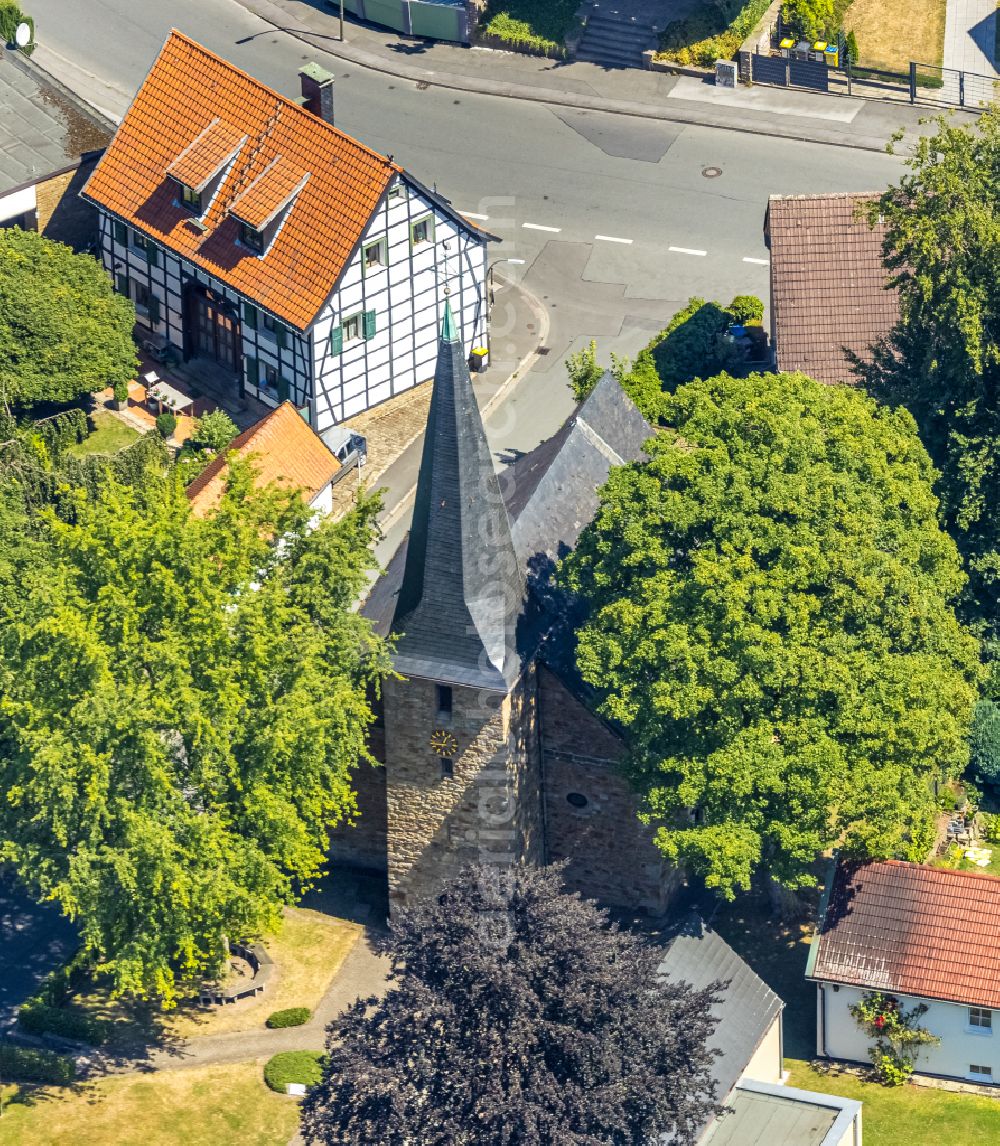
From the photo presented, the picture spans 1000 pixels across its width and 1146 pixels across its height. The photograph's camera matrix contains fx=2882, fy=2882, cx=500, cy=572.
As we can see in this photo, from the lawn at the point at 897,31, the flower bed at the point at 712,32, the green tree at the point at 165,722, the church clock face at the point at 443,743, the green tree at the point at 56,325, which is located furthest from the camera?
the flower bed at the point at 712,32

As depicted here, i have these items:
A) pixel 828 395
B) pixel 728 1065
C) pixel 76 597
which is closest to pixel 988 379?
pixel 828 395

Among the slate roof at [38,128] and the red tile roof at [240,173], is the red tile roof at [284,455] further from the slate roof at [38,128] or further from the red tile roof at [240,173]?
the slate roof at [38,128]

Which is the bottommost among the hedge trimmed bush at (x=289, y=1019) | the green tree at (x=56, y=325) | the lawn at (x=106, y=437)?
the hedge trimmed bush at (x=289, y=1019)

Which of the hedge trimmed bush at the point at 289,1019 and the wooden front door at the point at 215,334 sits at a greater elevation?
the wooden front door at the point at 215,334

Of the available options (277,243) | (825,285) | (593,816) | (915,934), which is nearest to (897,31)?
(825,285)

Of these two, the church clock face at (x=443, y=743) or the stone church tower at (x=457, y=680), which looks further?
the church clock face at (x=443, y=743)

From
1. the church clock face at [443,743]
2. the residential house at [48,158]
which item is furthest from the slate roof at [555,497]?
the residential house at [48,158]

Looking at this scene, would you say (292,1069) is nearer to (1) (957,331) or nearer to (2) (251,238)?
(1) (957,331)
